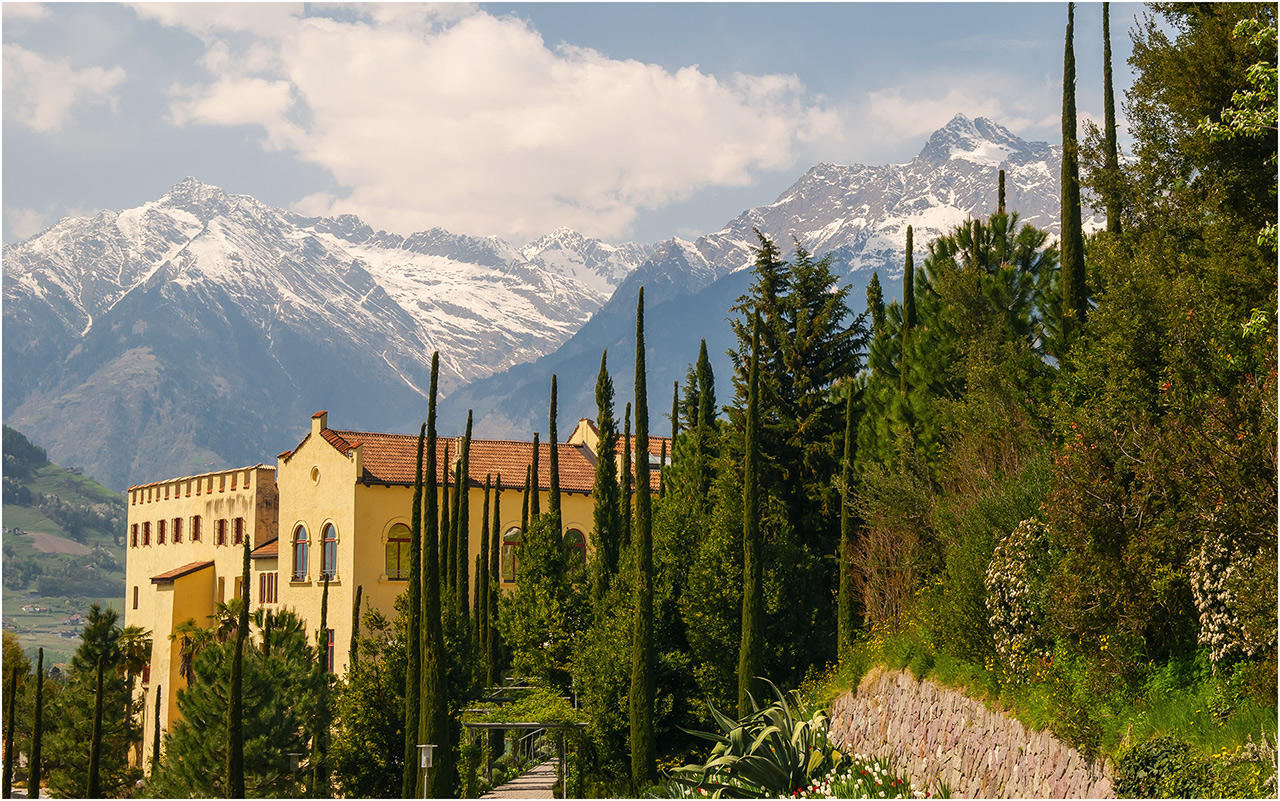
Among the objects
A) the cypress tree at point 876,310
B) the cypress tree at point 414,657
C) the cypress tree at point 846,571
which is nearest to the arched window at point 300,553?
the cypress tree at point 414,657

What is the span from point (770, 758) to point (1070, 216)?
42.7ft

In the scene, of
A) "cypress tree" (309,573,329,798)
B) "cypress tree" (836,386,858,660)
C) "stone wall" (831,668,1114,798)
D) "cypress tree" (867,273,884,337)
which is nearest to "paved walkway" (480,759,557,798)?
"cypress tree" (309,573,329,798)

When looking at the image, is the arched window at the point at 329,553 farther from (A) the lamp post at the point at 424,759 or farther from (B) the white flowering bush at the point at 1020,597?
(B) the white flowering bush at the point at 1020,597

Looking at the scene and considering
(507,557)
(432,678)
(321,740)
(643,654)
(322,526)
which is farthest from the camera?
(322,526)

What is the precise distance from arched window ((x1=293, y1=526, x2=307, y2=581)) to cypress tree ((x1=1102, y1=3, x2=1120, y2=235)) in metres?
37.5

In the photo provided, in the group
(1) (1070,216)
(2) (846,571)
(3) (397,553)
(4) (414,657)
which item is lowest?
(4) (414,657)

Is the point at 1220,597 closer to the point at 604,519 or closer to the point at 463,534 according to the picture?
the point at 604,519

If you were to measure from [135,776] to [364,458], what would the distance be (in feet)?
58.6

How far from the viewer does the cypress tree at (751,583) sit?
24219mm

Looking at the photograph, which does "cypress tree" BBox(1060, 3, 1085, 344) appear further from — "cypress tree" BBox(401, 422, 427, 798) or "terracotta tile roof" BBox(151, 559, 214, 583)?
"terracotta tile roof" BBox(151, 559, 214, 583)

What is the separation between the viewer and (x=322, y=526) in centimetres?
4881

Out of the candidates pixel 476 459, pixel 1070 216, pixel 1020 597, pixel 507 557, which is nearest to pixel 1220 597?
pixel 1020 597

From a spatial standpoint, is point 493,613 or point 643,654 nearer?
point 643,654

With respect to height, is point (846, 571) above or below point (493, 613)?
above
